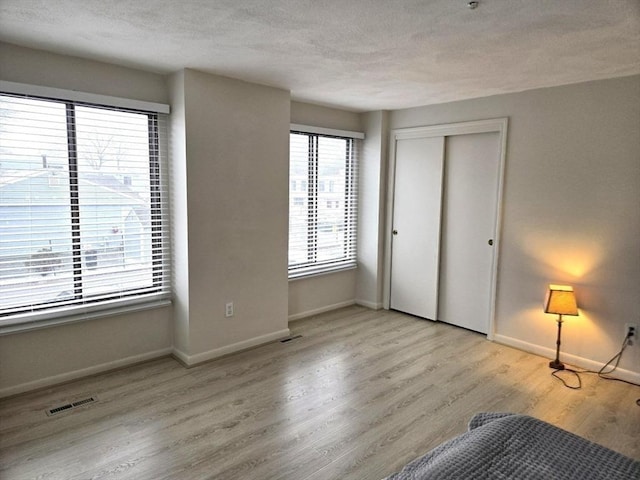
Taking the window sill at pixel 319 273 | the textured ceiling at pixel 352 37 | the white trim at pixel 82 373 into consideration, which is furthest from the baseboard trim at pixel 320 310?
the textured ceiling at pixel 352 37

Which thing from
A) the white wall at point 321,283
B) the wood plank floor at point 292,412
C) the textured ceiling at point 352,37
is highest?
the textured ceiling at point 352,37

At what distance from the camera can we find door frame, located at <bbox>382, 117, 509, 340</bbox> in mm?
3839

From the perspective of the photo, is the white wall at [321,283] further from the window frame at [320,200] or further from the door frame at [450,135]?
the door frame at [450,135]

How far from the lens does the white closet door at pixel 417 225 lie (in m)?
4.46

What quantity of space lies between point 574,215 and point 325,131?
245 centimetres

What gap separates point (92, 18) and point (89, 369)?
7.83 feet

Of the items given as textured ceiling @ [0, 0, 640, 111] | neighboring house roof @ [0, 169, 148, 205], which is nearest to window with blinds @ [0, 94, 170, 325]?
neighboring house roof @ [0, 169, 148, 205]

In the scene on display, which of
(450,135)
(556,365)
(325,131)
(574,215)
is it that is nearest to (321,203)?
(325,131)

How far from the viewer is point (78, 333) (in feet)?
10.2

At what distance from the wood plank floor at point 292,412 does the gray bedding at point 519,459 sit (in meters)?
0.79

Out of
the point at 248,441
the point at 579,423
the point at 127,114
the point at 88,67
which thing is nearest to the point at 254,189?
the point at 127,114

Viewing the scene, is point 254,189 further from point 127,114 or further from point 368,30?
point 368,30

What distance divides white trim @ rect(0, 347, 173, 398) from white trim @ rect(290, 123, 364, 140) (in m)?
2.38

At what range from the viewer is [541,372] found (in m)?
3.38
